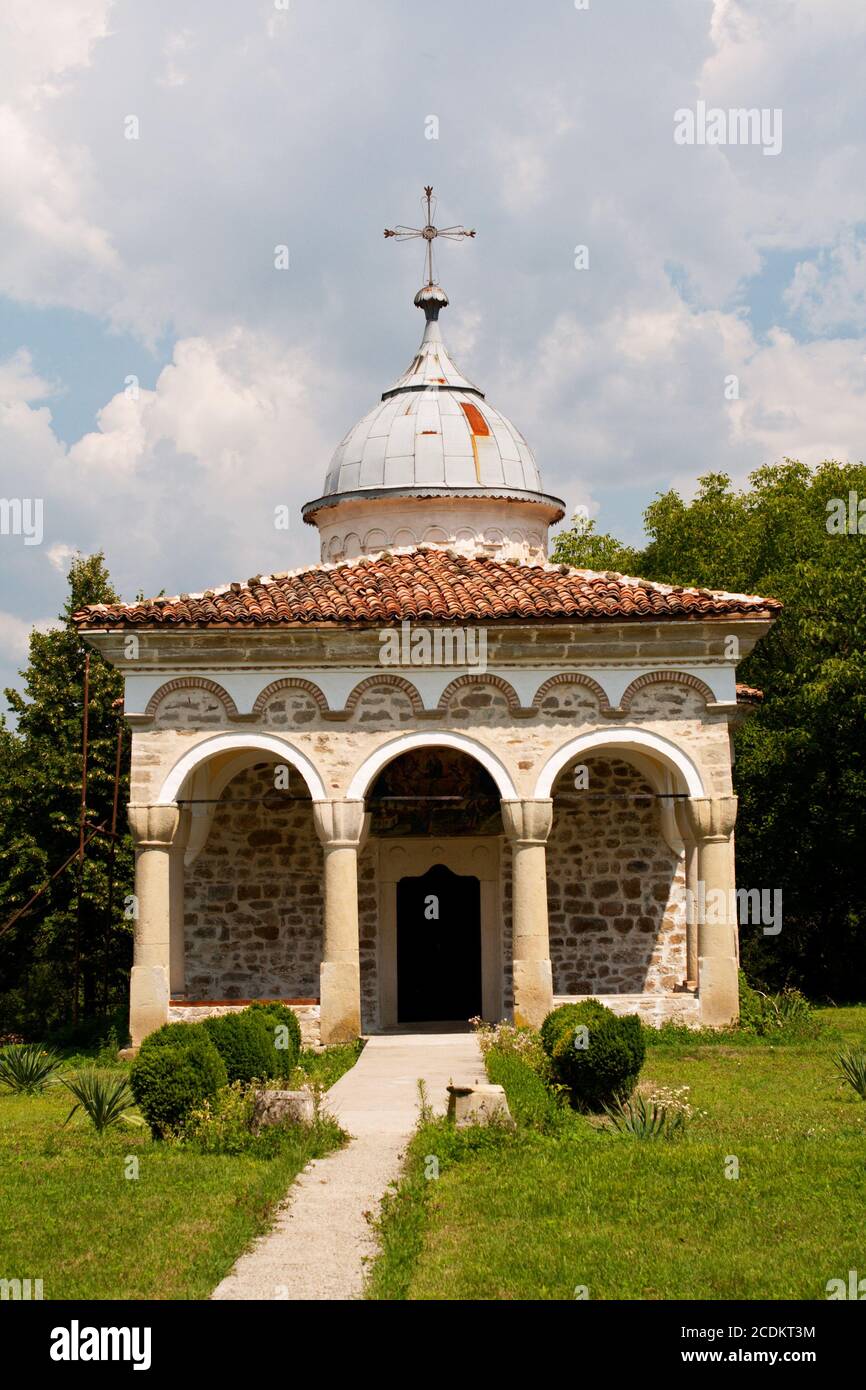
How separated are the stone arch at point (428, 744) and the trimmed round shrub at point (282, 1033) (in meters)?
2.59

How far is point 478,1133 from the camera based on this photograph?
9.48 meters

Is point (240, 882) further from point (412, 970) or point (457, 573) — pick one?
point (457, 573)

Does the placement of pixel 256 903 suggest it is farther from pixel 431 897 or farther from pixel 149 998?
pixel 149 998

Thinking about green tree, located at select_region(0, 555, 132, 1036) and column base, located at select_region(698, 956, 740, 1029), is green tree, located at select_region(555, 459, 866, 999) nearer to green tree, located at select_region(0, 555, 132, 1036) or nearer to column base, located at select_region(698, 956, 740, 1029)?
column base, located at select_region(698, 956, 740, 1029)

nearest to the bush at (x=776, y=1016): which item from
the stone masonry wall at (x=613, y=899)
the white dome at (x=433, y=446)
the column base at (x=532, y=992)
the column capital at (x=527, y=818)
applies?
the stone masonry wall at (x=613, y=899)

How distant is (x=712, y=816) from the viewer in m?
15.7

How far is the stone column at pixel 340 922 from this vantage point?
15344mm

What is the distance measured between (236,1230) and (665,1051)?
815cm

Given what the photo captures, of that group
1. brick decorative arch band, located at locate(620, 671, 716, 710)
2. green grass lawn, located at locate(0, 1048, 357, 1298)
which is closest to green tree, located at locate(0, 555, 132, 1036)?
brick decorative arch band, located at locate(620, 671, 716, 710)

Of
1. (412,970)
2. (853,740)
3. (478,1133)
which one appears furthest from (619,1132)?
(853,740)

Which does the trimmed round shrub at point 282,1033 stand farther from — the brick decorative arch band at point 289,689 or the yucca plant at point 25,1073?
the brick decorative arch band at point 289,689

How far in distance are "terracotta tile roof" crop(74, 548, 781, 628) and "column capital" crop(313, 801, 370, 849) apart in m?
1.96

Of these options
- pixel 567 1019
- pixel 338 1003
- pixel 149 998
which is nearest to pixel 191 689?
pixel 149 998

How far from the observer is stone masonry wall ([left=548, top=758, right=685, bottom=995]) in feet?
59.0
